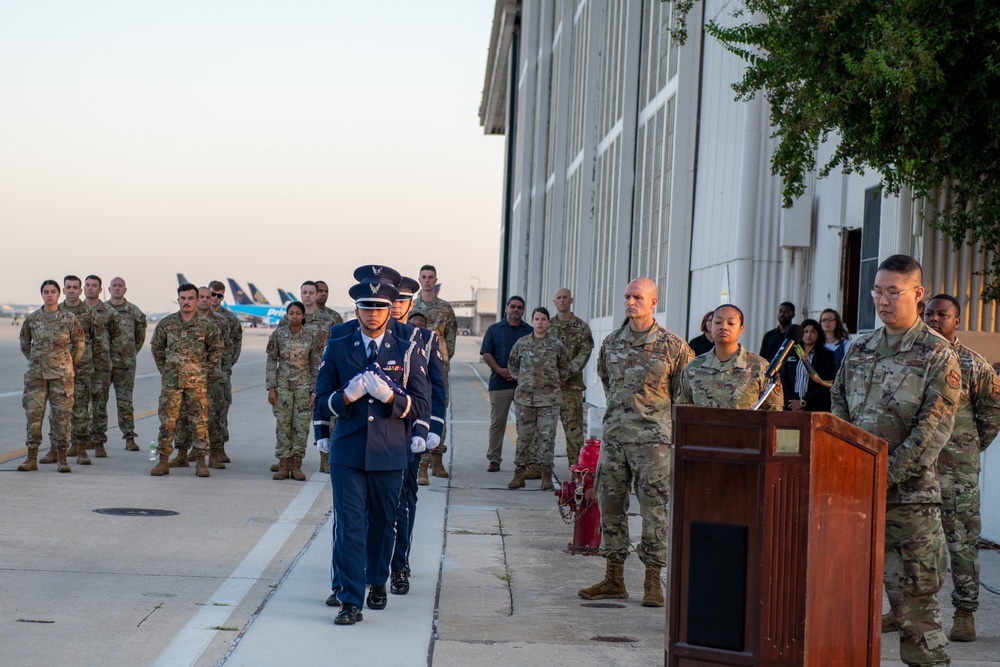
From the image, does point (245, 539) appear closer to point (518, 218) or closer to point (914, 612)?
point (914, 612)

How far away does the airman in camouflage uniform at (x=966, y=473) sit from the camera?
649 cm

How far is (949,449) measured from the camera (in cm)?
660

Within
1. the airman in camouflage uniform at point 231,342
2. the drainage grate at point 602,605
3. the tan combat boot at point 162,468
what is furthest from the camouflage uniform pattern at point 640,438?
the airman in camouflage uniform at point 231,342

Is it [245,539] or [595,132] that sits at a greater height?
[595,132]

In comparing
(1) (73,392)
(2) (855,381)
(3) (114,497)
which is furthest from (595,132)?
(2) (855,381)

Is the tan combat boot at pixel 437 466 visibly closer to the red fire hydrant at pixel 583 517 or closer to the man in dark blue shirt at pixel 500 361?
the man in dark blue shirt at pixel 500 361

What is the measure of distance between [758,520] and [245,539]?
5.61m

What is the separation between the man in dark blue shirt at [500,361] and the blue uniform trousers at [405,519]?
622 centimetres

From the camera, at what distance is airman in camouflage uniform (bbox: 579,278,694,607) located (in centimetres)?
735

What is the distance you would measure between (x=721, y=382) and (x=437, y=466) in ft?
22.0

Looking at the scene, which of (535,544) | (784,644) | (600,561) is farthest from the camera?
(535,544)

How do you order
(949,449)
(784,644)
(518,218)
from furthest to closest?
1. (518,218)
2. (949,449)
3. (784,644)

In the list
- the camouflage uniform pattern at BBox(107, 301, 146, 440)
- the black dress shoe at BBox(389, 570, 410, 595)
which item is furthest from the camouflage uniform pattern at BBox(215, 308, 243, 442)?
the black dress shoe at BBox(389, 570, 410, 595)

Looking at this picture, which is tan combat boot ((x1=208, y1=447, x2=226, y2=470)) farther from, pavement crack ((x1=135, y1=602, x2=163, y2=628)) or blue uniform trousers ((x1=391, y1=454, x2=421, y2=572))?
pavement crack ((x1=135, y1=602, x2=163, y2=628))
